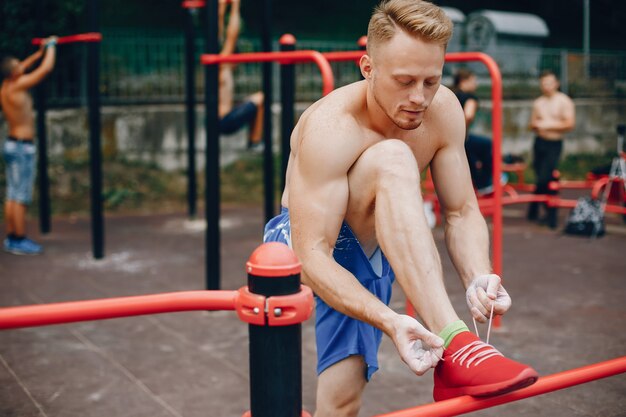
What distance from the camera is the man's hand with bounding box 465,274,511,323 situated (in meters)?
2.12

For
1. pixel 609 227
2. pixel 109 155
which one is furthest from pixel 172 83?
pixel 609 227

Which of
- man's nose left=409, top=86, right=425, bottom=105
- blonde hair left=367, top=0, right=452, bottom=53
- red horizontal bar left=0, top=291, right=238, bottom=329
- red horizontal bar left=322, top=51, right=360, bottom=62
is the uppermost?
blonde hair left=367, top=0, right=452, bottom=53

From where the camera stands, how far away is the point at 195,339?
4.57m

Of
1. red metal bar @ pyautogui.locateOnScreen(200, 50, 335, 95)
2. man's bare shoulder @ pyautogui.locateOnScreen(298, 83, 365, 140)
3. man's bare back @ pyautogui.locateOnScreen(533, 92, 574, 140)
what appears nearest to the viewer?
man's bare shoulder @ pyautogui.locateOnScreen(298, 83, 365, 140)

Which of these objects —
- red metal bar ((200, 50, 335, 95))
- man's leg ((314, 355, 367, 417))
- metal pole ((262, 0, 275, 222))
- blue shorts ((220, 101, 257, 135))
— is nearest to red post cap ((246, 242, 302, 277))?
man's leg ((314, 355, 367, 417))

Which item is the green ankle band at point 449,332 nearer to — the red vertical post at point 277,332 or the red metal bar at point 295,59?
the red vertical post at point 277,332

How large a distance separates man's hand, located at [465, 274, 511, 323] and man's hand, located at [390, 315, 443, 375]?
0.27 m

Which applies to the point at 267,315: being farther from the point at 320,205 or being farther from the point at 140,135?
the point at 140,135

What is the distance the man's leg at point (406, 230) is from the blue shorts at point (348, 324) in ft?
1.01

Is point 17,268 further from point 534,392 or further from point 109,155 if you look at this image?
point 534,392

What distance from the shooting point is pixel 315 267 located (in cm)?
216

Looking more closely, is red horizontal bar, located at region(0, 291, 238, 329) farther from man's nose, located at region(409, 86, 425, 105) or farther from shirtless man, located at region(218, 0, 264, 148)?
shirtless man, located at region(218, 0, 264, 148)

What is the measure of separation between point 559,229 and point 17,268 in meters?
5.29

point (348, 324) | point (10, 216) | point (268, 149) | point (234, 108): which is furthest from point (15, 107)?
point (348, 324)
